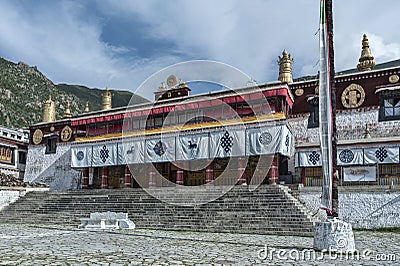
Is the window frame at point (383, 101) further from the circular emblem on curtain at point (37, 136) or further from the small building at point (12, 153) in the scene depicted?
the small building at point (12, 153)

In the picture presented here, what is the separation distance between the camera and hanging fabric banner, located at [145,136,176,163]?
22373mm

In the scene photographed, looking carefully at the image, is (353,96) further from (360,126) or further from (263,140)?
(263,140)

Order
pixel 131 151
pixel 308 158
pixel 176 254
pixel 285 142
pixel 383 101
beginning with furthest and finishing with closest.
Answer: pixel 131 151, pixel 383 101, pixel 285 142, pixel 308 158, pixel 176 254

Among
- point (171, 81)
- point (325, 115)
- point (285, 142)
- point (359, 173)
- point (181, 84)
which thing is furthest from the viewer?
point (171, 81)

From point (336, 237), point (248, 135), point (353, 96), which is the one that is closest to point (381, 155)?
point (353, 96)

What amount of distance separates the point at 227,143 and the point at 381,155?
745 centimetres

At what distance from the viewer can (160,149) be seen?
2273 centimetres

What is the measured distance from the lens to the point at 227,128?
2073 cm

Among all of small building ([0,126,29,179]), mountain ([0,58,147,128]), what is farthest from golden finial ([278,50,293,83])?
mountain ([0,58,147,128])

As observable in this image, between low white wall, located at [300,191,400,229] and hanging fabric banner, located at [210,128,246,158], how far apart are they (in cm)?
533

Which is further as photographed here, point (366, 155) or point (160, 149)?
point (160, 149)

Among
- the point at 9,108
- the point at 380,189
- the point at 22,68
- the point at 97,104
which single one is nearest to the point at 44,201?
the point at 380,189

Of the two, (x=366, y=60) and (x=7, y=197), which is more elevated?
Answer: (x=366, y=60)

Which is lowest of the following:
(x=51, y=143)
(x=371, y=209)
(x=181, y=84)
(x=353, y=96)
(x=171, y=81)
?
(x=371, y=209)
